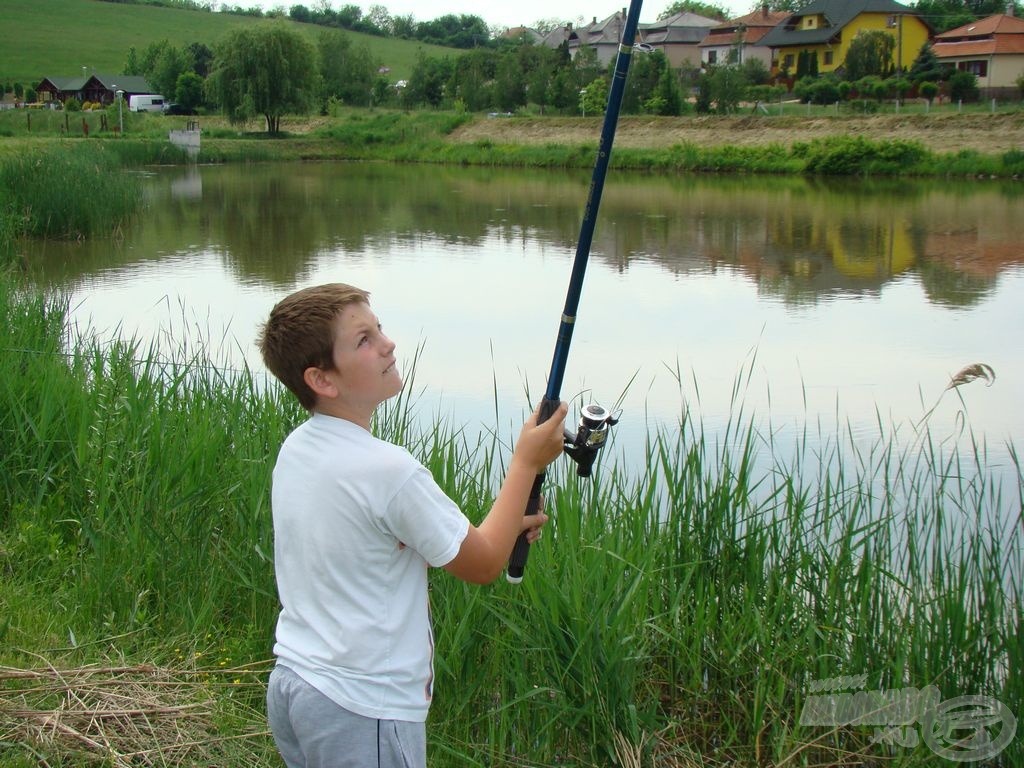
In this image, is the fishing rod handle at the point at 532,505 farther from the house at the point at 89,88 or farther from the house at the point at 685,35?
the house at the point at 89,88

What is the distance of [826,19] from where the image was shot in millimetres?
44344

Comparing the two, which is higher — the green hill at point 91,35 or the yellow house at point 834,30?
the green hill at point 91,35


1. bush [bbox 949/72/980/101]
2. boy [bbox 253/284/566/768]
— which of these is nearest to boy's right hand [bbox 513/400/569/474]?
boy [bbox 253/284/566/768]

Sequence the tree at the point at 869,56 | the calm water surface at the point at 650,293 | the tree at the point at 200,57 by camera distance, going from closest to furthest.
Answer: the calm water surface at the point at 650,293
the tree at the point at 869,56
the tree at the point at 200,57

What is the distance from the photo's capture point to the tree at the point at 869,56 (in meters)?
35.8

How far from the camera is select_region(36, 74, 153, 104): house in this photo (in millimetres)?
52406

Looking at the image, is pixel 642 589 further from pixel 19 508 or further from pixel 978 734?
pixel 19 508

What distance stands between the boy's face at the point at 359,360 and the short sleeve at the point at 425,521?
167 millimetres

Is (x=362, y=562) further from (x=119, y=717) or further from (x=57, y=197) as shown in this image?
(x=57, y=197)

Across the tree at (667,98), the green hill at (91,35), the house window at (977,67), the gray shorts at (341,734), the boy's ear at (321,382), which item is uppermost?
the green hill at (91,35)

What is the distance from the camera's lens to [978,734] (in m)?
2.38

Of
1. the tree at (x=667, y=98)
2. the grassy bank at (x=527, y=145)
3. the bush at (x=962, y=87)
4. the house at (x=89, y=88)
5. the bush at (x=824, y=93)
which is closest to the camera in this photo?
the grassy bank at (x=527, y=145)

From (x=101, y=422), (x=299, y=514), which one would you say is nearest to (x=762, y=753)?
(x=299, y=514)

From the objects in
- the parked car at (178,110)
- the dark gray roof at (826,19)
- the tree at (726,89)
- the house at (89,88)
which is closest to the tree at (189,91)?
the parked car at (178,110)
